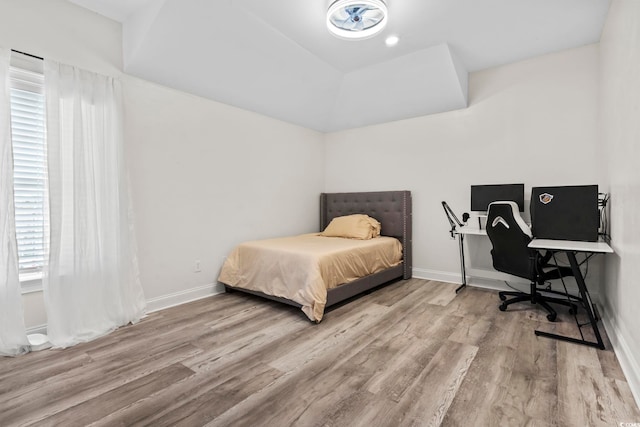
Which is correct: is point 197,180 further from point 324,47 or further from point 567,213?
point 567,213

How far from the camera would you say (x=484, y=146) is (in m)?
3.77

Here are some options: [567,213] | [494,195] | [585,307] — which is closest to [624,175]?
[567,213]

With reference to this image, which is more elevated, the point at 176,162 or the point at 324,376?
the point at 176,162

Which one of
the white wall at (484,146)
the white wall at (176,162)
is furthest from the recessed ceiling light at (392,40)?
the white wall at (176,162)

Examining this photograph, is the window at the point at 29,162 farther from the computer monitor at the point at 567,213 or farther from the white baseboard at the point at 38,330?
the computer monitor at the point at 567,213

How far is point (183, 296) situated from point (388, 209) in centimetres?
283

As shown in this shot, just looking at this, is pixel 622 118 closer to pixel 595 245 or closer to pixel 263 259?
pixel 595 245

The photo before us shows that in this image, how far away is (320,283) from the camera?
2.79 meters

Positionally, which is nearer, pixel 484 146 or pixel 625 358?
pixel 625 358

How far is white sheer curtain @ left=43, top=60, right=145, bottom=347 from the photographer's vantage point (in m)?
2.36

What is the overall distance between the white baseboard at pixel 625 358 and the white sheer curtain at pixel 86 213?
11.6 feet

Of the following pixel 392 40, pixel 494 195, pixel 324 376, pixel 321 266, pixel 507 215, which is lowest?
pixel 324 376

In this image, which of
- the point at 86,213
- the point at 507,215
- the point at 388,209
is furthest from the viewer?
the point at 388,209

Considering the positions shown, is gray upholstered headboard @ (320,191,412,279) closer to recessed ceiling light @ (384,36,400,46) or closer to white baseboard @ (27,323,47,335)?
recessed ceiling light @ (384,36,400,46)
